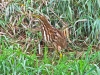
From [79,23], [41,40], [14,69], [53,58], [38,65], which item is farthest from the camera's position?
[79,23]

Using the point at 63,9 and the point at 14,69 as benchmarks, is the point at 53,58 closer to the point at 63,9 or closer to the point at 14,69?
the point at 14,69

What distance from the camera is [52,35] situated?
136 inches

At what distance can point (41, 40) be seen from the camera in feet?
12.2

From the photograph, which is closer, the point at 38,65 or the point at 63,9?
the point at 38,65

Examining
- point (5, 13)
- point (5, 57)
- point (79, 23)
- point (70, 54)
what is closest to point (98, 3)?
point (79, 23)

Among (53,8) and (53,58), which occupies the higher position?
(53,8)

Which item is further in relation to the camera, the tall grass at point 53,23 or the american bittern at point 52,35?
the american bittern at point 52,35

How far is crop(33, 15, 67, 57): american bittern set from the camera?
136 inches

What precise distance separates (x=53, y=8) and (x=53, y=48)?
738 millimetres

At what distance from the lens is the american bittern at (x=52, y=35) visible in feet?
11.3

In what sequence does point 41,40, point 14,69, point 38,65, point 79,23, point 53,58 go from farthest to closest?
point 79,23
point 41,40
point 53,58
point 38,65
point 14,69

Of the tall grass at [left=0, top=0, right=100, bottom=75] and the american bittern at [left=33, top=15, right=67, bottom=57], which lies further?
the american bittern at [left=33, top=15, right=67, bottom=57]

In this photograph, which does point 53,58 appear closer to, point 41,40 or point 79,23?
point 41,40

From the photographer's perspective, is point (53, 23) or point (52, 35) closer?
point (52, 35)
